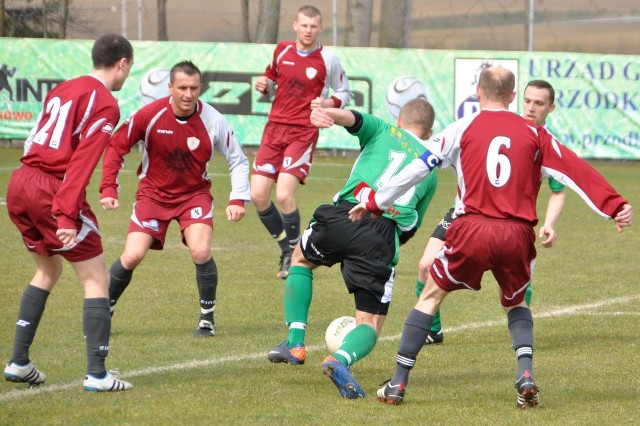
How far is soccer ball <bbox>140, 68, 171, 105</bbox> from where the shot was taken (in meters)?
22.2

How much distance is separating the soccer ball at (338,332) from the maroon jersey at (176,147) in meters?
1.22

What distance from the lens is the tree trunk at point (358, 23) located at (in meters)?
24.7

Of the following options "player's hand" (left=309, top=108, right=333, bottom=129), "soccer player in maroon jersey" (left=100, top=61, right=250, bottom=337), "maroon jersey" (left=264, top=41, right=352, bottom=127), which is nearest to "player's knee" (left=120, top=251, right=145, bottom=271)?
"soccer player in maroon jersey" (left=100, top=61, right=250, bottom=337)

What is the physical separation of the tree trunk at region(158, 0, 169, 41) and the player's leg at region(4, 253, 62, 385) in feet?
60.0

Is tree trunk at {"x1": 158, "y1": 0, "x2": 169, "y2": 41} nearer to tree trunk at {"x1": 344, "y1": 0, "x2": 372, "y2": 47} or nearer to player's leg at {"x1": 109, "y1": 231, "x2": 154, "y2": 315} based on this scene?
tree trunk at {"x1": 344, "y1": 0, "x2": 372, "y2": 47}

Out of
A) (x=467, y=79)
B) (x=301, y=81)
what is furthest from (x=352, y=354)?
(x=467, y=79)

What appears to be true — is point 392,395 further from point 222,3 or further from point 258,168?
point 222,3

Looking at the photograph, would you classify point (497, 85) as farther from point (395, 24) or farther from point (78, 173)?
point (395, 24)

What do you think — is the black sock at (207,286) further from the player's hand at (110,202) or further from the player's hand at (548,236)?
the player's hand at (548,236)

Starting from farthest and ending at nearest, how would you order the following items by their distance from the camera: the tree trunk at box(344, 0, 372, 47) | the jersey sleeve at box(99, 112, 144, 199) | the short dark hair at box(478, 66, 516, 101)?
the tree trunk at box(344, 0, 372, 47) < the jersey sleeve at box(99, 112, 144, 199) < the short dark hair at box(478, 66, 516, 101)

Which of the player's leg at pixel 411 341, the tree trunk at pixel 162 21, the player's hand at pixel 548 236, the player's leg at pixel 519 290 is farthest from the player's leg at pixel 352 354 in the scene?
the tree trunk at pixel 162 21

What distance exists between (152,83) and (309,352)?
1577cm

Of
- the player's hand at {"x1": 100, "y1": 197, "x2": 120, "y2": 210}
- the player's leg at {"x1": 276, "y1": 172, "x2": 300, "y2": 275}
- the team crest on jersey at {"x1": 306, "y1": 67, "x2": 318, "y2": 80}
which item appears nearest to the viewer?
the player's hand at {"x1": 100, "y1": 197, "x2": 120, "y2": 210}

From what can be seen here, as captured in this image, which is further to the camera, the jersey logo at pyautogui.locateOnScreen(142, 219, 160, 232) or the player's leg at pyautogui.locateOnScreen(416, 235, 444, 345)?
the jersey logo at pyautogui.locateOnScreen(142, 219, 160, 232)
